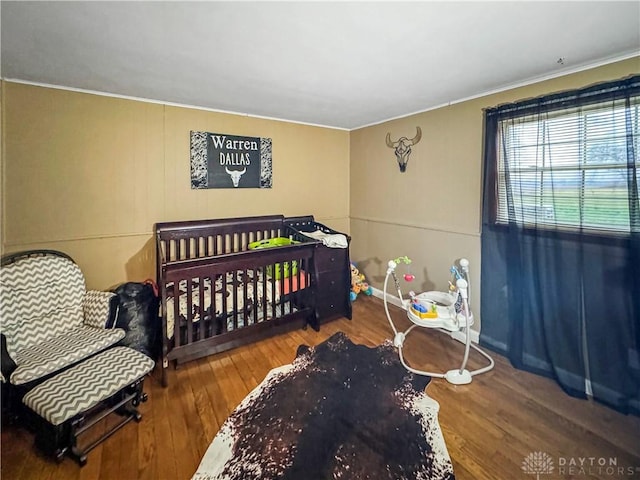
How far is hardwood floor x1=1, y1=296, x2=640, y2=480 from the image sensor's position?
149 cm

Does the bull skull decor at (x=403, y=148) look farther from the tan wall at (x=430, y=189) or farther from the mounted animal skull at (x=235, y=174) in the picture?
the mounted animal skull at (x=235, y=174)

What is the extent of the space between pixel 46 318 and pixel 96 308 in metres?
0.27

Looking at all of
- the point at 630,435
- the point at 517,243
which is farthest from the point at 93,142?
the point at 630,435

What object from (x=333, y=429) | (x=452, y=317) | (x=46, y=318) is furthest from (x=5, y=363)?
(x=452, y=317)

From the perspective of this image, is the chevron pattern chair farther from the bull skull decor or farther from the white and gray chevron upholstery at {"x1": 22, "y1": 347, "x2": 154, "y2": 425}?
the bull skull decor

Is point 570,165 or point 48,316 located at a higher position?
point 570,165

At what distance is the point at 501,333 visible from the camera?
2514mm

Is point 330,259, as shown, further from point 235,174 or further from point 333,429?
point 333,429

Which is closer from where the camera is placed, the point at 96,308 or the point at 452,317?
the point at 96,308

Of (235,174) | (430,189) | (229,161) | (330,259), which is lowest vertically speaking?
(330,259)

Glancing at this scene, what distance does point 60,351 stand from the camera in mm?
1786

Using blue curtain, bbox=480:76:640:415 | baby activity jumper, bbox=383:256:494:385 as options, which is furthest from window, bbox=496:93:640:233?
baby activity jumper, bbox=383:256:494:385

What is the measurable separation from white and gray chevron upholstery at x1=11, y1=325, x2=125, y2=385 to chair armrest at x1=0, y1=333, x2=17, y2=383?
1.0 inches

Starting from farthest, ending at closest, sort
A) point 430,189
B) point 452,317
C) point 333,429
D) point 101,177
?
point 430,189 < point 101,177 < point 452,317 < point 333,429
